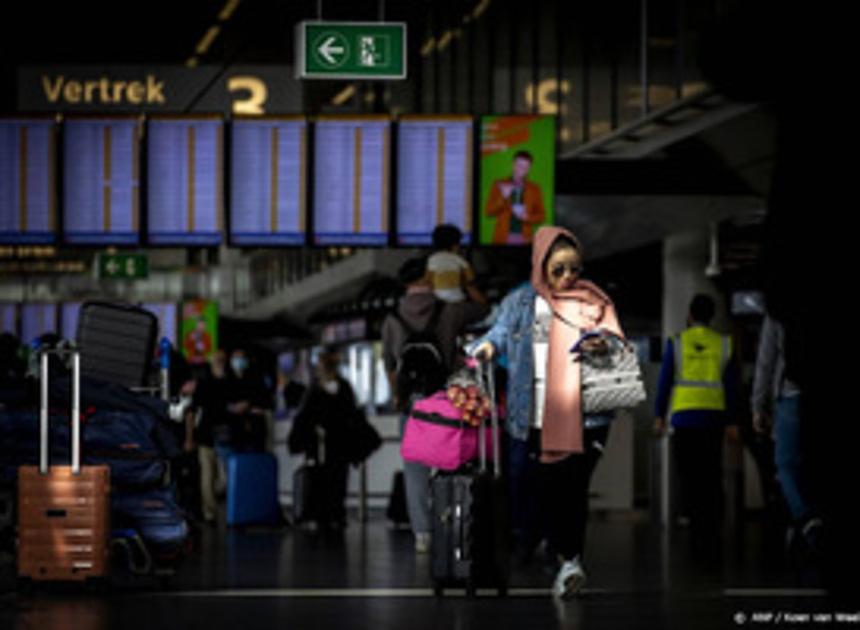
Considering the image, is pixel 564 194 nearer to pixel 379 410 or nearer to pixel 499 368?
pixel 499 368

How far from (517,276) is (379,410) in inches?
110

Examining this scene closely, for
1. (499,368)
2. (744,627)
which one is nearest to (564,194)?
(499,368)

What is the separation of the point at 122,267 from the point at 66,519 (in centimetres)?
2290

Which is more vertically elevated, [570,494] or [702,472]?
[570,494]

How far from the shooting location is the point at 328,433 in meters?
20.0

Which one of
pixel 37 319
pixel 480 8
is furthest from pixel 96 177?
pixel 37 319

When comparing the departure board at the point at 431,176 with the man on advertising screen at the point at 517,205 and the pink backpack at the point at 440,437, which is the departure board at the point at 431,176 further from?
the pink backpack at the point at 440,437

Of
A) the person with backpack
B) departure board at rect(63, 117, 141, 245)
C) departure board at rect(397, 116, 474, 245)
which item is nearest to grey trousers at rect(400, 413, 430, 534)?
the person with backpack

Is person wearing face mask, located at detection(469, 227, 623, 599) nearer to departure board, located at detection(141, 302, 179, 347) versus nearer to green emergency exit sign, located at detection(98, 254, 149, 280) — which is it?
green emergency exit sign, located at detection(98, 254, 149, 280)

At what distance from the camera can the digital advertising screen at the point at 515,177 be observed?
1859 cm

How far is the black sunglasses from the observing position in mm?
9367

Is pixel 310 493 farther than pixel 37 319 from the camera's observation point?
No

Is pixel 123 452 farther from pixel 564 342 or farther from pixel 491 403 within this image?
pixel 564 342

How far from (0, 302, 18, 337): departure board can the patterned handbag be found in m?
28.6
